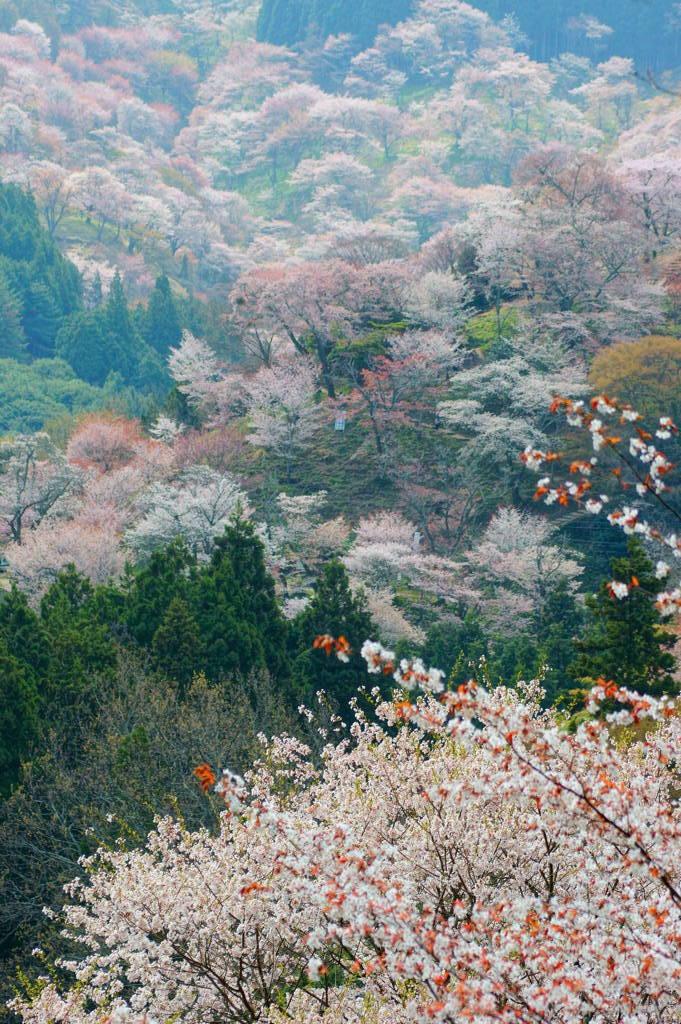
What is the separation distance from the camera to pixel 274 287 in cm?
3703

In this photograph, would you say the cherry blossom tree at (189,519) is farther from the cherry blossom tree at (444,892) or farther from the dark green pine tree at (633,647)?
the cherry blossom tree at (444,892)

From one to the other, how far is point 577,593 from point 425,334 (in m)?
12.7

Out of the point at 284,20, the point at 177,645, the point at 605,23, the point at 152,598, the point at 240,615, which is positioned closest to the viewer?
the point at 177,645

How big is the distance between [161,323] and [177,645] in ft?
138

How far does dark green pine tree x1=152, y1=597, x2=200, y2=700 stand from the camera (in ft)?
61.1

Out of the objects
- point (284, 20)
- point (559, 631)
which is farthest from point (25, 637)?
point (284, 20)

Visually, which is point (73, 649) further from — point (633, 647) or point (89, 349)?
point (89, 349)

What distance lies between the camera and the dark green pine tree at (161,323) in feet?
188

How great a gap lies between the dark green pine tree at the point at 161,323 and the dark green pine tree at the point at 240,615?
→ 3756cm

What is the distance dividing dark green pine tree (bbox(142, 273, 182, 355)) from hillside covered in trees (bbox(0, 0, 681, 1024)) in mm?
191

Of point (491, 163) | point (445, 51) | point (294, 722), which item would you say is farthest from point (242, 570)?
point (445, 51)

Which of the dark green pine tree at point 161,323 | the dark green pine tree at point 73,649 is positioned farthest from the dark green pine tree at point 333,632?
the dark green pine tree at point 161,323

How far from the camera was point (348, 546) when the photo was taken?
29.5 m

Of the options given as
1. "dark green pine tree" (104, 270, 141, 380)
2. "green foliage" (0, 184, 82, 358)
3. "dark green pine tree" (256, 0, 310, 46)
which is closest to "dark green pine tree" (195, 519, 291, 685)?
"dark green pine tree" (104, 270, 141, 380)
